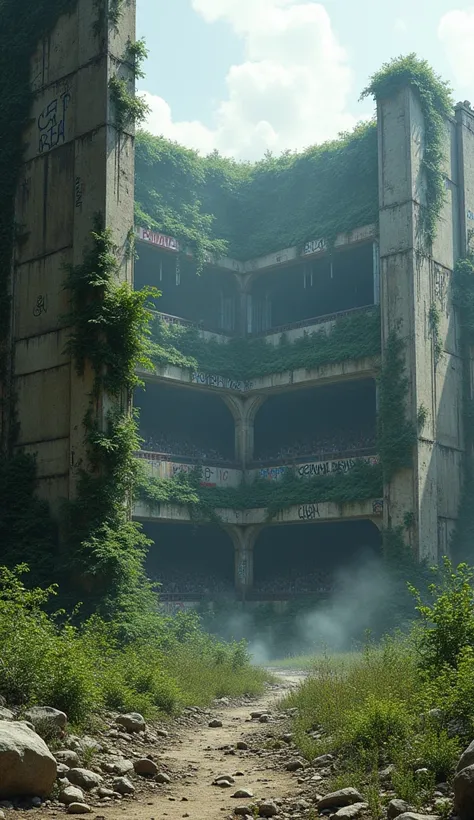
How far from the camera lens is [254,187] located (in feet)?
111

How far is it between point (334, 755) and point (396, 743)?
1222 mm

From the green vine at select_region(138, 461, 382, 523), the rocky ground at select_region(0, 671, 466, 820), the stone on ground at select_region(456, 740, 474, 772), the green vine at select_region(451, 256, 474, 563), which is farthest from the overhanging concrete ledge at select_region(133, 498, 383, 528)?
the stone on ground at select_region(456, 740, 474, 772)

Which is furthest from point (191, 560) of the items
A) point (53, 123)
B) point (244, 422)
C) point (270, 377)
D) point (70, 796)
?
point (70, 796)

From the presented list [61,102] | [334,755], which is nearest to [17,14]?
[61,102]

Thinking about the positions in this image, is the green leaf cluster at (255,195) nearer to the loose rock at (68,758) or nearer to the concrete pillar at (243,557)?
the concrete pillar at (243,557)

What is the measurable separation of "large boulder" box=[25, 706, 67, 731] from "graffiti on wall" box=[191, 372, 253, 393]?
65.8ft

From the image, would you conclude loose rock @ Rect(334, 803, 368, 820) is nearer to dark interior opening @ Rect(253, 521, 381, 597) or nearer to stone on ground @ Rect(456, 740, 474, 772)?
stone on ground @ Rect(456, 740, 474, 772)

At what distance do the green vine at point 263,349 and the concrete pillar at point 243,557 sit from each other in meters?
5.00

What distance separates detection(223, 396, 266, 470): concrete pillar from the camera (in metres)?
30.9

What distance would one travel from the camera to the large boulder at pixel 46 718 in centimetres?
907

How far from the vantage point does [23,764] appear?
25.3 feet

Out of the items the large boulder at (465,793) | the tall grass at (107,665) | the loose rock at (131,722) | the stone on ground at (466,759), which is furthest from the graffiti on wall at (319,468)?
the large boulder at (465,793)

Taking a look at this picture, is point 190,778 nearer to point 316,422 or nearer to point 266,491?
point 266,491

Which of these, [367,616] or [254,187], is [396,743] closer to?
[367,616]
